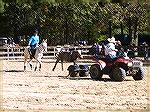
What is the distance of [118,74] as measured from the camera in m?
17.8

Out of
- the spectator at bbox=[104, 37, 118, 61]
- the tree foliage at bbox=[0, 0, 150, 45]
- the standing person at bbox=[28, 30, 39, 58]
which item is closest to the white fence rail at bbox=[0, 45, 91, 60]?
the tree foliage at bbox=[0, 0, 150, 45]

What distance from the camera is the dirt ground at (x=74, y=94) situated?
1147 centimetres

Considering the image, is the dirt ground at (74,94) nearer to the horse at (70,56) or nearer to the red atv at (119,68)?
the red atv at (119,68)

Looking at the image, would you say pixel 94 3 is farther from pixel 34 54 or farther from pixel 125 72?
pixel 125 72

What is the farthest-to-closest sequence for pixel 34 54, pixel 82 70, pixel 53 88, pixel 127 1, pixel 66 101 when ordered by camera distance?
pixel 127 1 → pixel 34 54 → pixel 82 70 → pixel 53 88 → pixel 66 101

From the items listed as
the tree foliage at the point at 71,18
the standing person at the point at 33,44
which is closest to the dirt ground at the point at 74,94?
the standing person at the point at 33,44

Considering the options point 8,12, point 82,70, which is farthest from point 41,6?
point 82,70

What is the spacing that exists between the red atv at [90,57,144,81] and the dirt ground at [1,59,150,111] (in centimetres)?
29

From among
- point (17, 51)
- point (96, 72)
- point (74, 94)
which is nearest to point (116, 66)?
point (96, 72)

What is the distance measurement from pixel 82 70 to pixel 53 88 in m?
4.94

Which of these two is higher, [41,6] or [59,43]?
[41,6]

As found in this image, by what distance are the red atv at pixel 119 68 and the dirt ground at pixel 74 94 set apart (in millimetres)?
288

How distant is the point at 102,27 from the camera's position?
48.4 meters

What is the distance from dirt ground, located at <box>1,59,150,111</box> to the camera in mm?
11469
